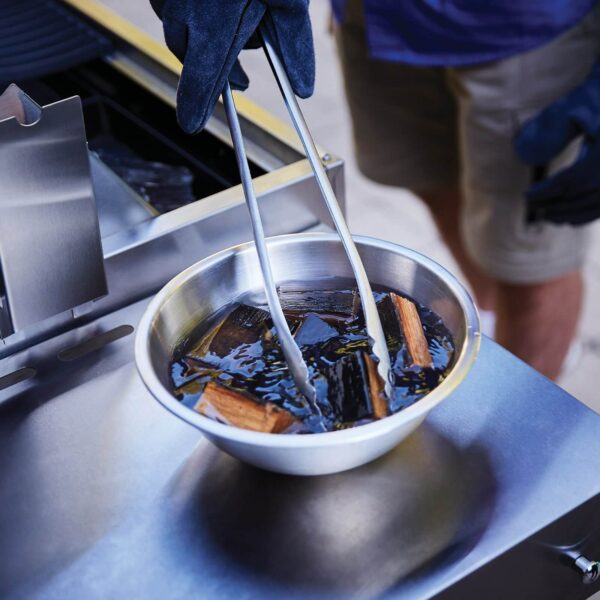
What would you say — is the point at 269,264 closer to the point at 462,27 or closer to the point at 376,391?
the point at 376,391

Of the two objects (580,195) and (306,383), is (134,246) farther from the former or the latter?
(580,195)

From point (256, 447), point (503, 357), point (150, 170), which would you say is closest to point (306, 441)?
point (256, 447)

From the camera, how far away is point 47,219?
80 cm

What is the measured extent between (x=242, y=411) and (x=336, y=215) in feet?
0.65

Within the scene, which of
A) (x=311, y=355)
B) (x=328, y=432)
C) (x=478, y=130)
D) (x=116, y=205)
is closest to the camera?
(x=328, y=432)

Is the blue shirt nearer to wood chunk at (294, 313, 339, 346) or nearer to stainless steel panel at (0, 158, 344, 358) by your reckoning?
stainless steel panel at (0, 158, 344, 358)

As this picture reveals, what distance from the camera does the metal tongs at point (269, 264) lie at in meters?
0.68

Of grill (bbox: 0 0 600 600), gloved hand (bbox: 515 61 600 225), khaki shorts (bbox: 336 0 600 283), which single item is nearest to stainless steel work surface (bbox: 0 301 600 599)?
grill (bbox: 0 0 600 600)

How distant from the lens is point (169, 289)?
75cm

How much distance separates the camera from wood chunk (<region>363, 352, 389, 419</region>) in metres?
0.66

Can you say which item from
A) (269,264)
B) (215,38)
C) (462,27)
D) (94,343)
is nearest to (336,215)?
(269,264)

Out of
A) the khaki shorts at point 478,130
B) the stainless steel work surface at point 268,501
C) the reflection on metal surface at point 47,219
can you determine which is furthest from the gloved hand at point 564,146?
the reflection on metal surface at point 47,219

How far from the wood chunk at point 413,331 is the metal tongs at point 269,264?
27mm

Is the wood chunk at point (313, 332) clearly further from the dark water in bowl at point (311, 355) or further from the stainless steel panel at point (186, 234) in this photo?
the stainless steel panel at point (186, 234)
